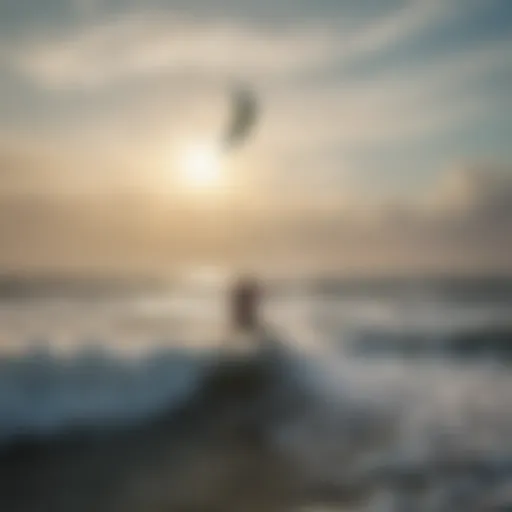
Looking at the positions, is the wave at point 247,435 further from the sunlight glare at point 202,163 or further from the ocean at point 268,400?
the sunlight glare at point 202,163

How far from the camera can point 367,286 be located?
3768 mm

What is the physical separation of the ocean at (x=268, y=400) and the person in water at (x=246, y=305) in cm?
10

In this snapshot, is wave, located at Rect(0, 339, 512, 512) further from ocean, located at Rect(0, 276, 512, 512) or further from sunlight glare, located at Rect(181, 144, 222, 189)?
sunlight glare, located at Rect(181, 144, 222, 189)

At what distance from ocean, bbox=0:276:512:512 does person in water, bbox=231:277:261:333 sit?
0.32 ft

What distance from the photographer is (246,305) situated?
10.4 feet

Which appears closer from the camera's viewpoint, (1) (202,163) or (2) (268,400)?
(1) (202,163)

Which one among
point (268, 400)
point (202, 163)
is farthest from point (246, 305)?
point (202, 163)

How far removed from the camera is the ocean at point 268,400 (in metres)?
1.88

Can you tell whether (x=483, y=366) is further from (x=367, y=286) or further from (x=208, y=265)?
(x=208, y=265)

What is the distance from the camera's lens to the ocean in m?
1.88

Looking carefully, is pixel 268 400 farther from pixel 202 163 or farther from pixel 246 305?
pixel 202 163

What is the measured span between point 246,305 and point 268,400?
518 millimetres

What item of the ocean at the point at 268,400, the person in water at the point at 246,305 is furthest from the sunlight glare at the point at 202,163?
the ocean at the point at 268,400

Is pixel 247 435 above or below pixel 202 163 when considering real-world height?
below
